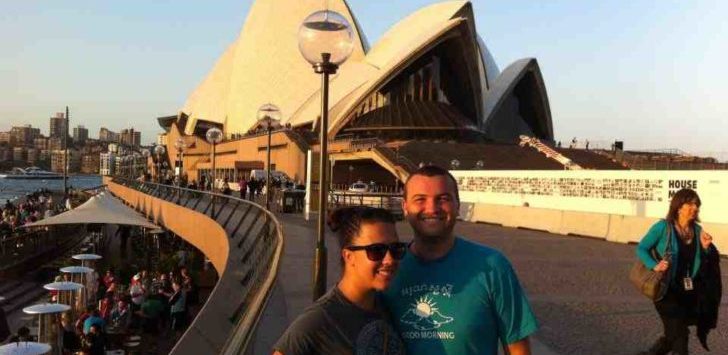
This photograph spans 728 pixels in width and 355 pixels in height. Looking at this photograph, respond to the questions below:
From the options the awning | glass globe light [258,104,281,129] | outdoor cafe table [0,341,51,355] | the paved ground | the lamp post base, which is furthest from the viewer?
the awning

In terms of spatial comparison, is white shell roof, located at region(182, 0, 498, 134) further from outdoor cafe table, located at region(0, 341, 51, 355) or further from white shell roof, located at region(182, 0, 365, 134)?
outdoor cafe table, located at region(0, 341, 51, 355)

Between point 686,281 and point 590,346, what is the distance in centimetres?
106

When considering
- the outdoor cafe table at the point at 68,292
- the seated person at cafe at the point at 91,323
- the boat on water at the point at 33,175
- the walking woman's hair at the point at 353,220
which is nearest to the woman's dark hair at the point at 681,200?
the walking woman's hair at the point at 353,220

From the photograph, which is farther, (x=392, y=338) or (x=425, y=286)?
(x=425, y=286)

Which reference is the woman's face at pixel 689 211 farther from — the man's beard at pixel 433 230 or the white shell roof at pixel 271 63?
the white shell roof at pixel 271 63

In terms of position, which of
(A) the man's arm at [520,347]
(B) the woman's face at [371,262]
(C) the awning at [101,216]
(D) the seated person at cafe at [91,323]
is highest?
(B) the woman's face at [371,262]

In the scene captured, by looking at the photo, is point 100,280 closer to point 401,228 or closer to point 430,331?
point 401,228

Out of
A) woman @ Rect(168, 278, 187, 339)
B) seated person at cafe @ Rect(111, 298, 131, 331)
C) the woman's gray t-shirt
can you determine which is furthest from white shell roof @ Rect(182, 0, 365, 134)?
the woman's gray t-shirt

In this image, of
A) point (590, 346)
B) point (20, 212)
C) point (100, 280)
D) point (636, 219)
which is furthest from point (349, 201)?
point (20, 212)

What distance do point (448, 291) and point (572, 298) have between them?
5562 mm

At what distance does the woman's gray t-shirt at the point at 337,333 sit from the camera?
181 centimetres

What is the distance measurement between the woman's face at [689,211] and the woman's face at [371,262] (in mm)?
3025

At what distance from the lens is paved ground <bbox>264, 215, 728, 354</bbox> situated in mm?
5262

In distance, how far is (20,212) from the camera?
3800 cm
